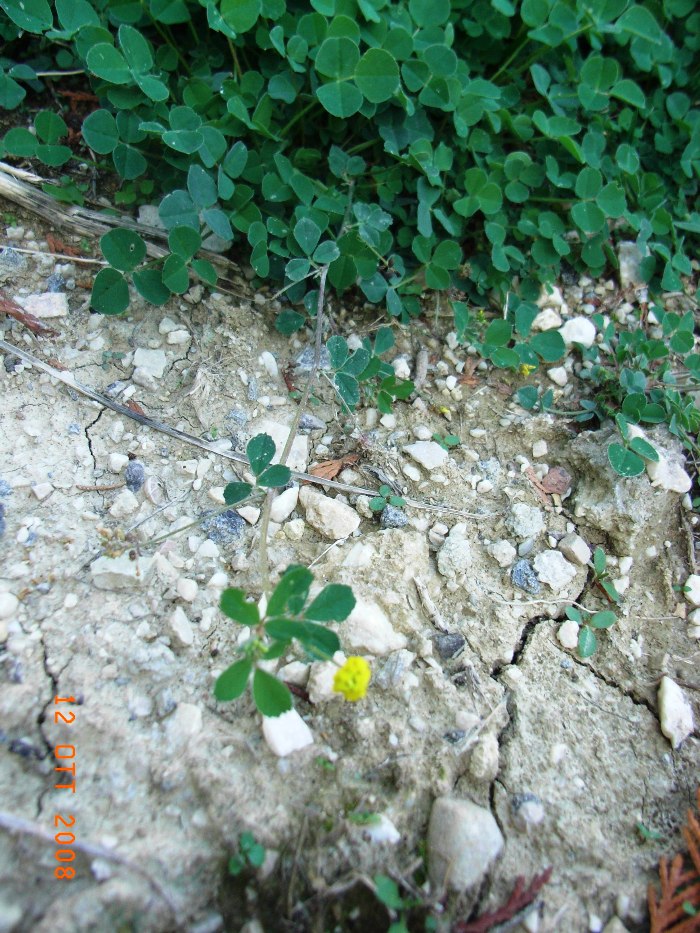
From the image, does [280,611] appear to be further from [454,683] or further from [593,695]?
[593,695]

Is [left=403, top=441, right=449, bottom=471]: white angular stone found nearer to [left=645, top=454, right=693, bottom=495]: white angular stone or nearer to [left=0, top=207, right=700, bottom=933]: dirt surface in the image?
[left=0, top=207, right=700, bottom=933]: dirt surface

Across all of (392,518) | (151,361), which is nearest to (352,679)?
(392,518)

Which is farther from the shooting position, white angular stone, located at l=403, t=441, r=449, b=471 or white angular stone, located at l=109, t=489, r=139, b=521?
white angular stone, located at l=403, t=441, r=449, b=471

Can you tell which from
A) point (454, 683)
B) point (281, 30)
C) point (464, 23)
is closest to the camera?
point (454, 683)

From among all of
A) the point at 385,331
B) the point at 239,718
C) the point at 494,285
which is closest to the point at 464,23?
the point at 494,285

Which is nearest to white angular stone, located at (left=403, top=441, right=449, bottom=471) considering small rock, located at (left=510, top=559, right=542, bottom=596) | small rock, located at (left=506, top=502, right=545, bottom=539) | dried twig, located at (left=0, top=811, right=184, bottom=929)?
small rock, located at (left=506, top=502, right=545, bottom=539)
